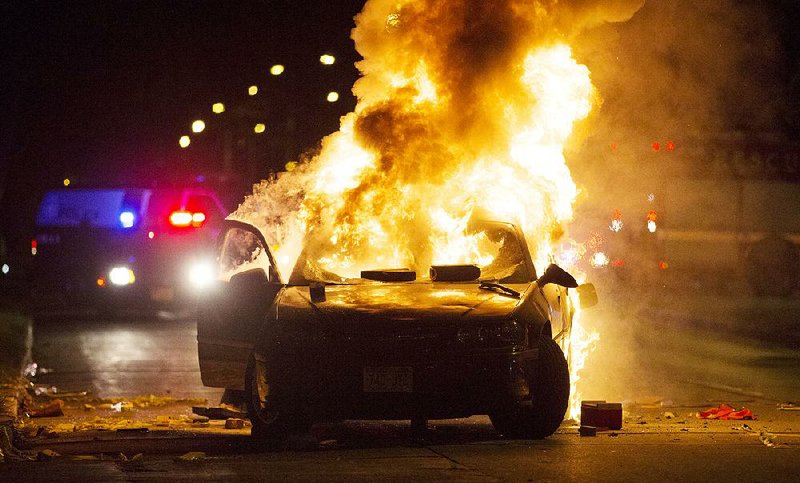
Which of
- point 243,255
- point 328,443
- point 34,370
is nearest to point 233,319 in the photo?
point 328,443

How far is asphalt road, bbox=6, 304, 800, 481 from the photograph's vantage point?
312 inches

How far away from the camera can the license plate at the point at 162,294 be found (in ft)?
66.1

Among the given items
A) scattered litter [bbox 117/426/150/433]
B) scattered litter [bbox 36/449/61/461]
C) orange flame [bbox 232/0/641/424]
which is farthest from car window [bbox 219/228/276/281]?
scattered litter [bbox 36/449/61/461]

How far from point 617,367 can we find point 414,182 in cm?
499

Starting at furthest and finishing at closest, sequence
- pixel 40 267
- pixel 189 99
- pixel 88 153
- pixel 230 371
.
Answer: pixel 88 153 < pixel 189 99 < pixel 40 267 < pixel 230 371

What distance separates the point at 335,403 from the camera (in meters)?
8.91

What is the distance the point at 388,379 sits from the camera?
29.1 feet

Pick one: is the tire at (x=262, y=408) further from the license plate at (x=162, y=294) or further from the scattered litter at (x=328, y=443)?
the license plate at (x=162, y=294)

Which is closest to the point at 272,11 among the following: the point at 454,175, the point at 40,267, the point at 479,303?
the point at 40,267

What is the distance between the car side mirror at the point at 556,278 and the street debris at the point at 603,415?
88 cm

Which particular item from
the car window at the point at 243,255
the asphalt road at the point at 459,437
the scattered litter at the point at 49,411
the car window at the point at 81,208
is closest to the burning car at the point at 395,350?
the asphalt road at the point at 459,437

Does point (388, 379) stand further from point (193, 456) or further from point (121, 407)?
point (121, 407)

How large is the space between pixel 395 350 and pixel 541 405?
107 cm

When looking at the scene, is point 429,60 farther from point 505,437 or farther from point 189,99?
point 189,99
